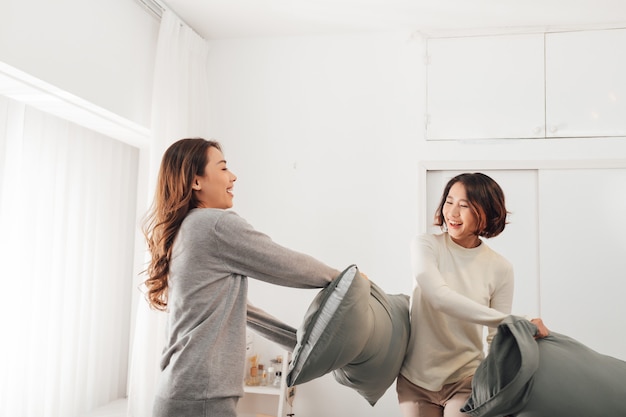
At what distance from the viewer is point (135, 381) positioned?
310cm

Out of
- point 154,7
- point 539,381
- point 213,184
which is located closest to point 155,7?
point 154,7

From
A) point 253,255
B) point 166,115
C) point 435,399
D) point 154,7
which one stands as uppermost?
point 154,7

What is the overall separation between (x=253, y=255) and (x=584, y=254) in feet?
8.54

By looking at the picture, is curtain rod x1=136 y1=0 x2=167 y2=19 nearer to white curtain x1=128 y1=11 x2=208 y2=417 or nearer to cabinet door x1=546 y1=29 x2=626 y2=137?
white curtain x1=128 y1=11 x2=208 y2=417

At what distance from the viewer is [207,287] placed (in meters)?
1.59

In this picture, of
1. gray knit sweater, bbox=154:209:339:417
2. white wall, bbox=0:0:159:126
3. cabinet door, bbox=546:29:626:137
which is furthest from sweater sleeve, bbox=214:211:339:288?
cabinet door, bbox=546:29:626:137

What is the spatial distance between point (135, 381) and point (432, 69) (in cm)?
262

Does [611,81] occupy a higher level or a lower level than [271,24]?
lower

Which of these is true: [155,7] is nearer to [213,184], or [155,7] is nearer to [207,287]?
[213,184]

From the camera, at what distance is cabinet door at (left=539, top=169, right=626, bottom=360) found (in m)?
3.38

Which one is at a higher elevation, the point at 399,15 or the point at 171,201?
the point at 399,15

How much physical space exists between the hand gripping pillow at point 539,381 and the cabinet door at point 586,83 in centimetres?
229

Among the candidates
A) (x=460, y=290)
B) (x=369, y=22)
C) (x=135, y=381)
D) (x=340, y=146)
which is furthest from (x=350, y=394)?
(x=369, y=22)

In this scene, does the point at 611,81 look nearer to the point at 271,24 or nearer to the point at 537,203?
the point at 537,203
